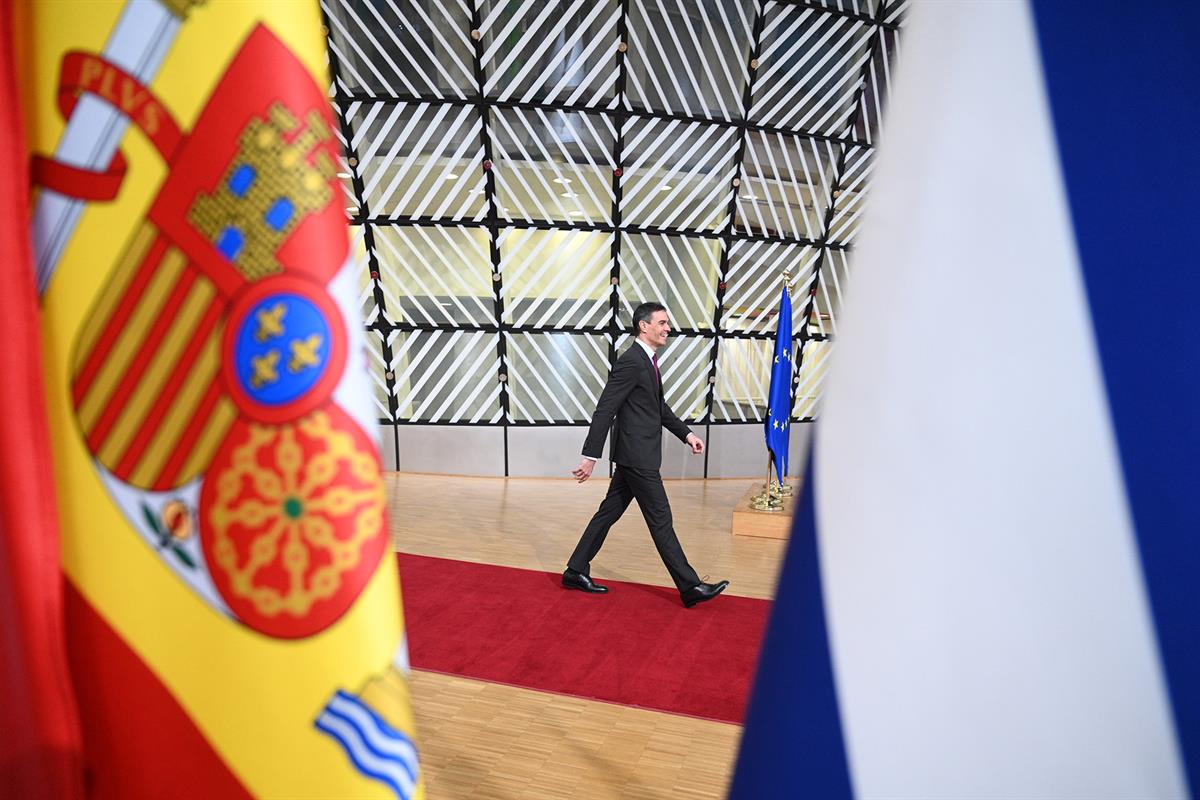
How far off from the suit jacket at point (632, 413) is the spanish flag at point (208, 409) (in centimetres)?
371

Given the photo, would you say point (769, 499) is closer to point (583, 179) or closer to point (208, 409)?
point (583, 179)

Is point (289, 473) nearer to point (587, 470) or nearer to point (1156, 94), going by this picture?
point (1156, 94)

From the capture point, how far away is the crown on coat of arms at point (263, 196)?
2.61 ft

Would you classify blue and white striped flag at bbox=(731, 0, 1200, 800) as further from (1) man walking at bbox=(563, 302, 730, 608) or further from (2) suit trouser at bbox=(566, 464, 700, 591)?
(2) suit trouser at bbox=(566, 464, 700, 591)

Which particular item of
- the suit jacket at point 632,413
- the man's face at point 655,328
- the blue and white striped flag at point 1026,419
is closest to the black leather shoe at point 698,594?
the suit jacket at point 632,413

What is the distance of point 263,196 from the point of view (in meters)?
0.80

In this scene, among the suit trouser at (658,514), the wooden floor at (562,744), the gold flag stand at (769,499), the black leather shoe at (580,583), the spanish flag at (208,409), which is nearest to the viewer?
the spanish flag at (208,409)

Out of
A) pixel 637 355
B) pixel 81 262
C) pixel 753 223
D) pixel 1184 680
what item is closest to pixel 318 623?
pixel 81 262

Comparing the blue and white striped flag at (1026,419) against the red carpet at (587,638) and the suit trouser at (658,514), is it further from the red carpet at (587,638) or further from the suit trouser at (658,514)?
the suit trouser at (658,514)

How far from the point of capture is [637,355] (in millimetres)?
4711

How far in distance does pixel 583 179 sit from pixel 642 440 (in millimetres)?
6083

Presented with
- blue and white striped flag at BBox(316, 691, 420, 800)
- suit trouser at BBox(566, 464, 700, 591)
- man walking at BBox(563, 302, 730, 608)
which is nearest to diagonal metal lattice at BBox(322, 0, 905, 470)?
man walking at BBox(563, 302, 730, 608)

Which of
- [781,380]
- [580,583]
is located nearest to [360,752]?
[580,583]

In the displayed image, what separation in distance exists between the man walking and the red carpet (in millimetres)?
352
